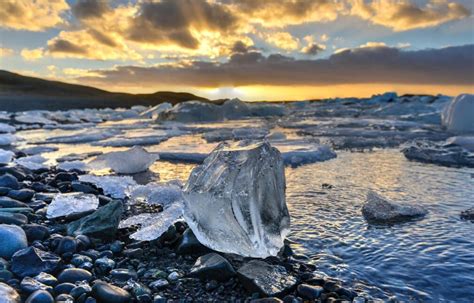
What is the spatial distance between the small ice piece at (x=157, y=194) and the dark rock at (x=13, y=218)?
0.91 m

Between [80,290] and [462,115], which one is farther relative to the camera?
[462,115]

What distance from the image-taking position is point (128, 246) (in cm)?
212

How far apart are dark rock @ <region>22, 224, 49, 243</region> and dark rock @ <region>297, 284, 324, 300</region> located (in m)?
1.57

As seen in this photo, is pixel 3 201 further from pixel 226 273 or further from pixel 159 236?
pixel 226 273

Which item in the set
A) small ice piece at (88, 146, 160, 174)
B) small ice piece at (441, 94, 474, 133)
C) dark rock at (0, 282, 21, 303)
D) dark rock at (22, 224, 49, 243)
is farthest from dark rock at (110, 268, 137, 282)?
small ice piece at (441, 94, 474, 133)

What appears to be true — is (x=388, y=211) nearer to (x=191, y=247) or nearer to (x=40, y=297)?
(x=191, y=247)

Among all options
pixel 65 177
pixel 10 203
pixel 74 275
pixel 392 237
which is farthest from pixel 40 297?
pixel 65 177

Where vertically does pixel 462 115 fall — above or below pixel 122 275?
above

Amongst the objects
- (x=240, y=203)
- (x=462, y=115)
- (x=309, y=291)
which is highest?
(x=462, y=115)

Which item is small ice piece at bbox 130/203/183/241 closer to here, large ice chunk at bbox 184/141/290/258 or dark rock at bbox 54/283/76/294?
large ice chunk at bbox 184/141/290/258

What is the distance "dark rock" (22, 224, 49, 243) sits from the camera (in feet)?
6.89

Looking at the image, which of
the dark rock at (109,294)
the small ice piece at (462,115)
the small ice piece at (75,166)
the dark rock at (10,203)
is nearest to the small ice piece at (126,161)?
the small ice piece at (75,166)

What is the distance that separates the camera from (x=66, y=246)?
197cm

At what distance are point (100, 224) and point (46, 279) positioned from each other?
62 cm
